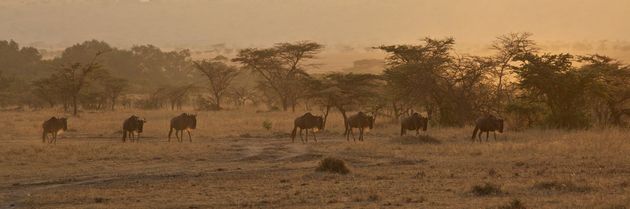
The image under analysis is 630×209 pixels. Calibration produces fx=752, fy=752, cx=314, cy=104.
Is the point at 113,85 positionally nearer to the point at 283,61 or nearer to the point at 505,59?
the point at 283,61

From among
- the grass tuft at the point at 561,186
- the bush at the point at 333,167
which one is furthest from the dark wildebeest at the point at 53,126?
the grass tuft at the point at 561,186

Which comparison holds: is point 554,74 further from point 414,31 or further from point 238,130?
point 414,31

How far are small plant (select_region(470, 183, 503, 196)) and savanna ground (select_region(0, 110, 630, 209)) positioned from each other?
0.02 metres

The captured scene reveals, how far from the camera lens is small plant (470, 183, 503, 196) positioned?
48.5ft

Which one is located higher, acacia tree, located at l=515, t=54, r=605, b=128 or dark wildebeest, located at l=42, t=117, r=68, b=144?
acacia tree, located at l=515, t=54, r=605, b=128

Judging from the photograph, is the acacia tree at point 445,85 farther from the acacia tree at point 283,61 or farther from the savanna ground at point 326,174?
the acacia tree at point 283,61

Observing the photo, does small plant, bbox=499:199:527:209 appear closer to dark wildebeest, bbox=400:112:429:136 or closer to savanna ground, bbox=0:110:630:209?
savanna ground, bbox=0:110:630:209

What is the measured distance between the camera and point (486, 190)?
48.5 feet

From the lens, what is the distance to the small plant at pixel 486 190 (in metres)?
14.8

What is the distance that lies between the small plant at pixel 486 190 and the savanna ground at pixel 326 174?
0.08ft

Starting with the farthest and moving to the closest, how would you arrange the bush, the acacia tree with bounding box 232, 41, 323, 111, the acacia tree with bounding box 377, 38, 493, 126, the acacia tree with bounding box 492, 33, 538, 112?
1. the acacia tree with bounding box 232, 41, 323, 111
2. the acacia tree with bounding box 492, 33, 538, 112
3. the acacia tree with bounding box 377, 38, 493, 126
4. the bush

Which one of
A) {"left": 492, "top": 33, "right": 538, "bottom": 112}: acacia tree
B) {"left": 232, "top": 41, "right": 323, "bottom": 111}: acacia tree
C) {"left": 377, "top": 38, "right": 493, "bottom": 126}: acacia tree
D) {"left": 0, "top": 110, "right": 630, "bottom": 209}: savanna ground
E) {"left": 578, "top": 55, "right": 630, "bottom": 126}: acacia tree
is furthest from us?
{"left": 232, "top": 41, "right": 323, "bottom": 111}: acacia tree

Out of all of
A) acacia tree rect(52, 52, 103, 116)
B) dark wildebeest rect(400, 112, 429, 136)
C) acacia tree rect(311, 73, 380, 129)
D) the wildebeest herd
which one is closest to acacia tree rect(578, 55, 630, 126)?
the wildebeest herd

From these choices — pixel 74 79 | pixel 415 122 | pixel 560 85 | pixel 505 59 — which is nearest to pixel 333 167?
pixel 415 122
